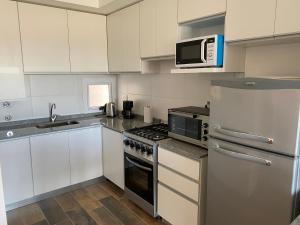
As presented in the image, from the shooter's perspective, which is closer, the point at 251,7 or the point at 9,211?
the point at 251,7

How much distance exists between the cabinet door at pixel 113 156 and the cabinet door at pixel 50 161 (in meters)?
0.48

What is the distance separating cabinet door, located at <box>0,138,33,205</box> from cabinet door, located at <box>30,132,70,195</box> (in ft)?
Answer: 0.22

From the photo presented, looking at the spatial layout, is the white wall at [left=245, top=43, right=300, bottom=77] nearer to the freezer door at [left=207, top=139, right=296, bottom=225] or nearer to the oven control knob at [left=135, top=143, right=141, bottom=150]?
the freezer door at [left=207, top=139, right=296, bottom=225]

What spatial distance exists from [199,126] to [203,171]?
0.38 m

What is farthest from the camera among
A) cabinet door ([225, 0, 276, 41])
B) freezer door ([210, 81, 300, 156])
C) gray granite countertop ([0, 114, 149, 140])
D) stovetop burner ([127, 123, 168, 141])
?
gray granite countertop ([0, 114, 149, 140])

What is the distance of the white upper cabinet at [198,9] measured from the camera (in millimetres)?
1824

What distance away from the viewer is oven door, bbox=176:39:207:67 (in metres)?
1.87

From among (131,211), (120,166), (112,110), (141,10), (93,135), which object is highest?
(141,10)

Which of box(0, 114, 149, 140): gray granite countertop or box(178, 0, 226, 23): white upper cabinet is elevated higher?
box(178, 0, 226, 23): white upper cabinet

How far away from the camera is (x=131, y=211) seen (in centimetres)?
259

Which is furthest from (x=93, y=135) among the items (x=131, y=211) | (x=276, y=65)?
(x=276, y=65)

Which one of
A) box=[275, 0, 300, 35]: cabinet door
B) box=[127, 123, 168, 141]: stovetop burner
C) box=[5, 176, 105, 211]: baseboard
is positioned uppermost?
Result: box=[275, 0, 300, 35]: cabinet door

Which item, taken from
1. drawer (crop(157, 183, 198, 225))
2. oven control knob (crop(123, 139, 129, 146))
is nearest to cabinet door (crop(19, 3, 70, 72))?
oven control knob (crop(123, 139, 129, 146))

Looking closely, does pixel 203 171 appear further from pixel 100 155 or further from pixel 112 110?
pixel 112 110
